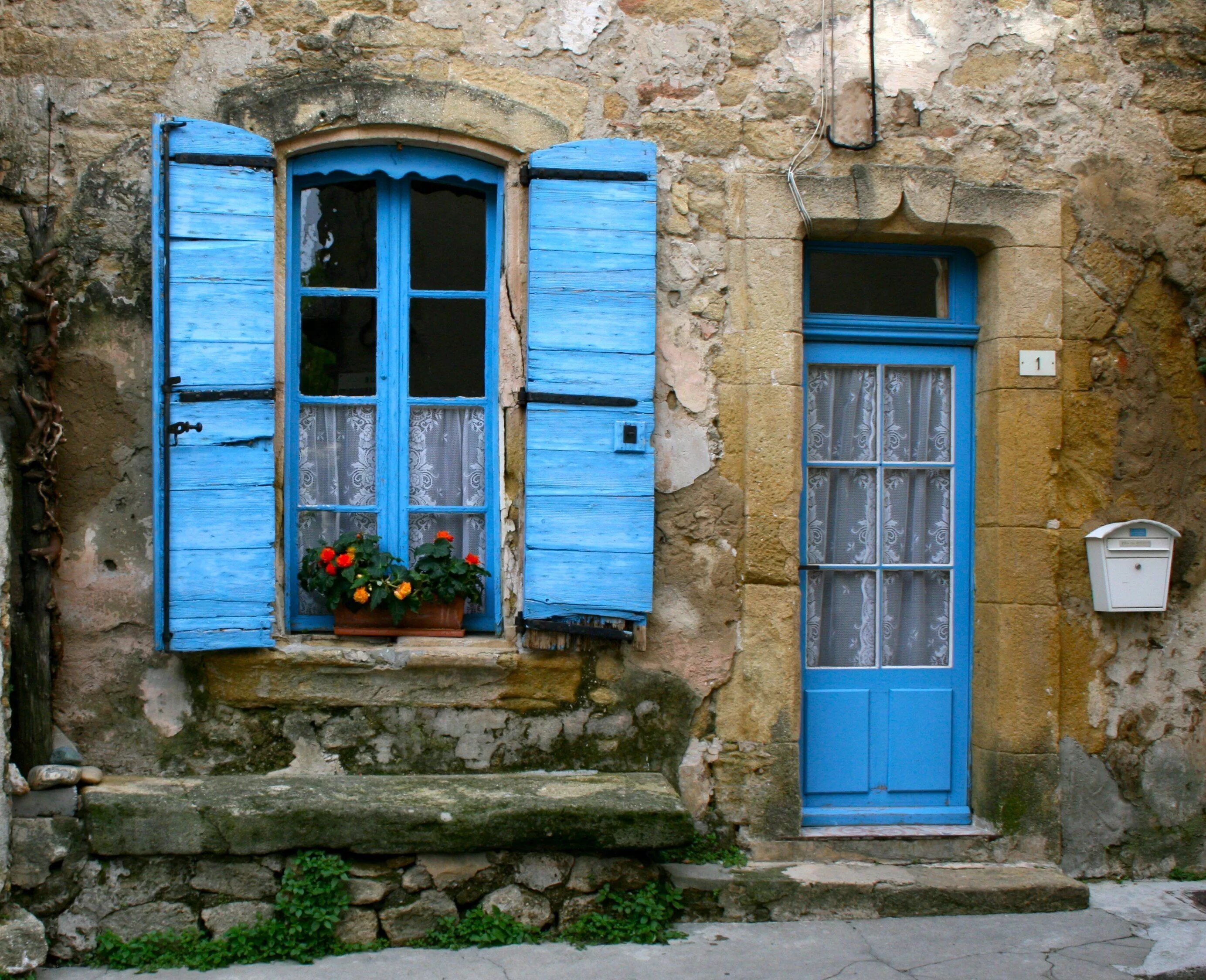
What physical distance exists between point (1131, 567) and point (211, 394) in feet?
11.1

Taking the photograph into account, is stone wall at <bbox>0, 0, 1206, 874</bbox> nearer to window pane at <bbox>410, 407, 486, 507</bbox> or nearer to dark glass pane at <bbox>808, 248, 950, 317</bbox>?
dark glass pane at <bbox>808, 248, 950, 317</bbox>

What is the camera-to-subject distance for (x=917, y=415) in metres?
4.34

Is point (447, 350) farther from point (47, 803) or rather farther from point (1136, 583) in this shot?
point (1136, 583)

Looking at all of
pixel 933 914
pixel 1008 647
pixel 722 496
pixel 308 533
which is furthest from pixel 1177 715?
pixel 308 533

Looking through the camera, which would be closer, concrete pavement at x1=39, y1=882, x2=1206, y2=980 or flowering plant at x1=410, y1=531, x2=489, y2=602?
concrete pavement at x1=39, y1=882, x2=1206, y2=980

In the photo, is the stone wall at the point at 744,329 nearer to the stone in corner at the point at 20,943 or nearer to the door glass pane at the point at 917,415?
the door glass pane at the point at 917,415

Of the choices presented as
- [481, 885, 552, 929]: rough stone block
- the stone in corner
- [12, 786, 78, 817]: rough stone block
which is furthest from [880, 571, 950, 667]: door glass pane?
the stone in corner

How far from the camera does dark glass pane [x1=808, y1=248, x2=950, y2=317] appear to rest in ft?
14.2

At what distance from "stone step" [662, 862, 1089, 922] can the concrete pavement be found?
36 mm

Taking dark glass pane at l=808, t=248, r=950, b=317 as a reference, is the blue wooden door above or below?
below

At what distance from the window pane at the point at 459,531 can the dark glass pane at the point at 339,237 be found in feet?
2.96

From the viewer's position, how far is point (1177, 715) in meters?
4.22

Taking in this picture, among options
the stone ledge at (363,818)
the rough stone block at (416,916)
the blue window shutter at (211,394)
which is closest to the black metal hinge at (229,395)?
the blue window shutter at (211,394)

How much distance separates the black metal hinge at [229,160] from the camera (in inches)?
149
